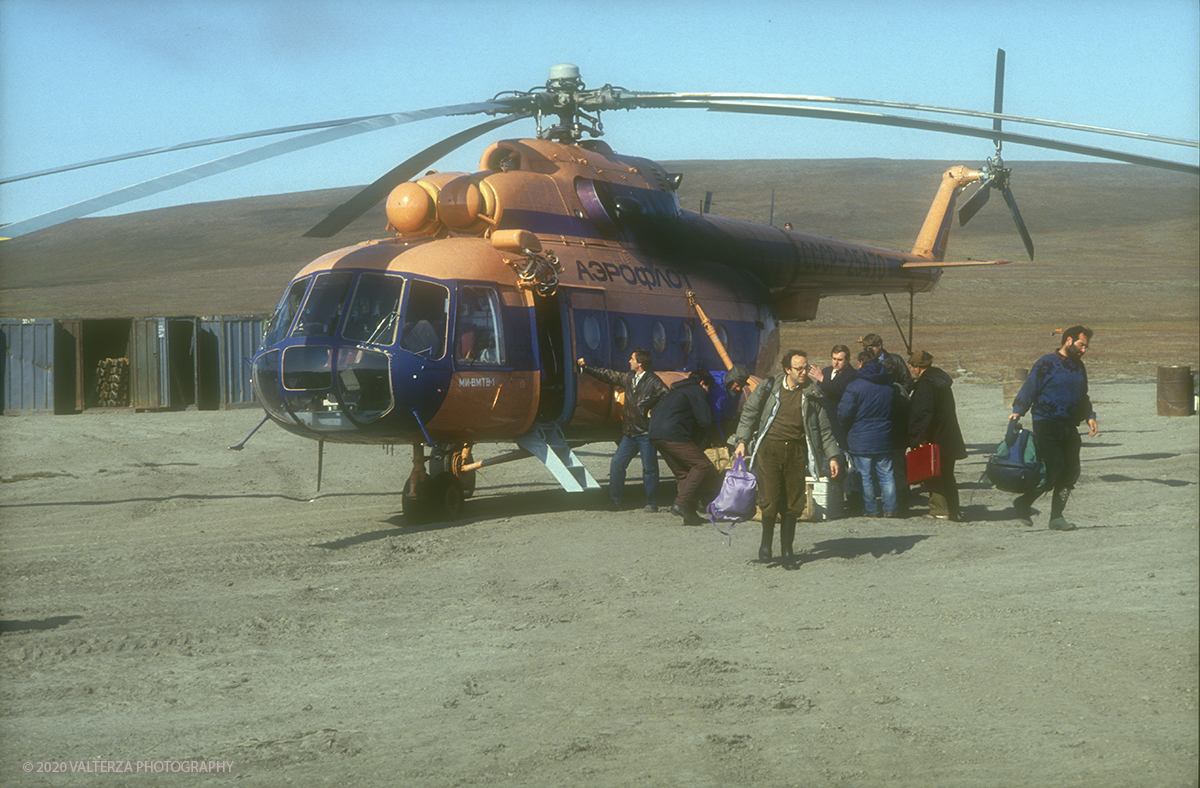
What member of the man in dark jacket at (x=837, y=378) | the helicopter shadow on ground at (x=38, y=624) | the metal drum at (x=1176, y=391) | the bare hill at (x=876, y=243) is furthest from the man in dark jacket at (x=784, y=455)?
the bare hill at (x=876, y=243)

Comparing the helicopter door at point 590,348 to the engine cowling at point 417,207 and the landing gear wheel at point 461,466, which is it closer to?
the landing gear wheel at point 461,466

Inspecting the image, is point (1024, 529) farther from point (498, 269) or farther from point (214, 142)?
point (214, 142)

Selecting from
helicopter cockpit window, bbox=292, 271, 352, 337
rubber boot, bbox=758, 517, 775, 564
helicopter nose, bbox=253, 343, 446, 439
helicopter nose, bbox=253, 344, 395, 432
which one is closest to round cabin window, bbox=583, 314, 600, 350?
helicopter nose, bbox=253, 343, 446, 439

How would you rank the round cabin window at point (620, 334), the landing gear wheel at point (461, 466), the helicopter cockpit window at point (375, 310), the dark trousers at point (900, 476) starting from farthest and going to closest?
the round cabin window at point (620, 334) → the landing gear wheel at point (461, 466) → the dark trousers at point (900, 476) → the helicopter cockpit window at point (375, 310)

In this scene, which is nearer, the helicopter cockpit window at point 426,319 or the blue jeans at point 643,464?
the helicopter cockpit window at point 426,319

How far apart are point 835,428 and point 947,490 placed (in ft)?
4.25

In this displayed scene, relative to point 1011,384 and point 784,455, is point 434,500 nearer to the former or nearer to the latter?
point 784,455

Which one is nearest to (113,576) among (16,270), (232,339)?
(232,339)

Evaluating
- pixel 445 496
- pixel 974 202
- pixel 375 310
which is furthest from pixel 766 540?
pixel 974 202

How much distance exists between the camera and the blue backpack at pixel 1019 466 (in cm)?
1021

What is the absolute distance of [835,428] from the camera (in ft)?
38.3

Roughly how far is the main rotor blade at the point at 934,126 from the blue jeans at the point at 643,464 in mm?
3579

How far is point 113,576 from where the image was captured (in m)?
9.32

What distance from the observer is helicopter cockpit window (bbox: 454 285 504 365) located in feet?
36.0
